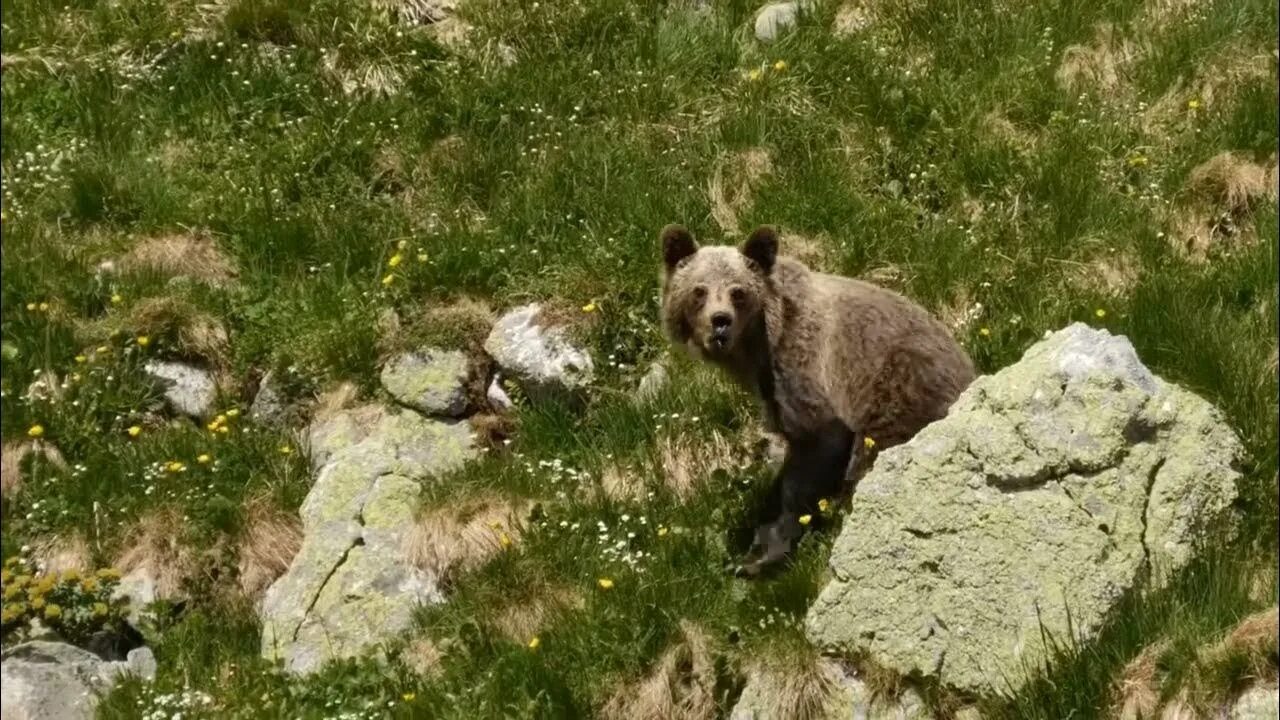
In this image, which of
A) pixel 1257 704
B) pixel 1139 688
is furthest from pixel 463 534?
pixel 1257 704

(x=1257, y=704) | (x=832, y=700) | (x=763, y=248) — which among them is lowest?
(x=832, y=700)

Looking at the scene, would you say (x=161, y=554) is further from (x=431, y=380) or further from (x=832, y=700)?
(x=832, y=700)

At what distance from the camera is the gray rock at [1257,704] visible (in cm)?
594

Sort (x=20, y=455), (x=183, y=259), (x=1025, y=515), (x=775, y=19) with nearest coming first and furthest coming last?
(x=1025, y=515) < (x=20, y=455) < (x=183, y=259) < (x=775, y=19)

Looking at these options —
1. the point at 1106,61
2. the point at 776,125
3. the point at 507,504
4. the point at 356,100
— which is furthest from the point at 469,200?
the point at 1106,61

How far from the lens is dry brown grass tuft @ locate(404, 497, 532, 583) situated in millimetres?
8383

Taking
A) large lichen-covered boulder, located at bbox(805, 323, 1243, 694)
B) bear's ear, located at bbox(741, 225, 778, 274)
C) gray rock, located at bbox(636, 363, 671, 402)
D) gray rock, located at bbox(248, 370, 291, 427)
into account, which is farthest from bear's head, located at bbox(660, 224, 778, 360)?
gray rock, located at bbox(248, 370, 291, 427)

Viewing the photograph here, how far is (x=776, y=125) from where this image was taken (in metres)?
10.4

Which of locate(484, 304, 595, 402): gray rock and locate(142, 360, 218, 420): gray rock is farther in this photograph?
locate(142, 360, 218, 420): gray rock

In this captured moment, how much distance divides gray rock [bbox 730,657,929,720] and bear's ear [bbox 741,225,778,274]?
7.17ft

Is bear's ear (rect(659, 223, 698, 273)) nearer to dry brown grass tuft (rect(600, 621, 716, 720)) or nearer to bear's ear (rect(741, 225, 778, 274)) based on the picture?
bear's ear (rect(741, 225, 778, 274))

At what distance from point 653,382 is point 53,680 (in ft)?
11.8

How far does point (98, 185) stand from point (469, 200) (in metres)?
2.57

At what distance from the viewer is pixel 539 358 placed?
9523 mm
